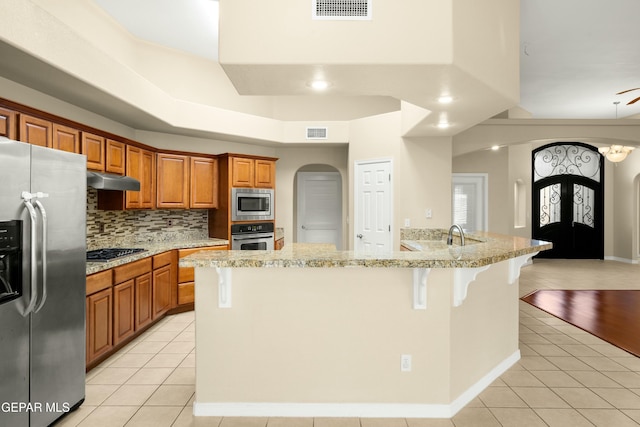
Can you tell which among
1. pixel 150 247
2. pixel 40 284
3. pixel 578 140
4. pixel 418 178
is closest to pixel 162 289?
pixel 150 247

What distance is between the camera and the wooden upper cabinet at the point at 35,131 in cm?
273

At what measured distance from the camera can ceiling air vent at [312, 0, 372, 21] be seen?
2309mm

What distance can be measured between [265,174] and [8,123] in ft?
10.7

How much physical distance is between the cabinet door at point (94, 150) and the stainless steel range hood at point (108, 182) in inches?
3.3

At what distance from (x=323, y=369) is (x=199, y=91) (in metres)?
4.20

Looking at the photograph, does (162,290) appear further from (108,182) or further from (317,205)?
(317,205)

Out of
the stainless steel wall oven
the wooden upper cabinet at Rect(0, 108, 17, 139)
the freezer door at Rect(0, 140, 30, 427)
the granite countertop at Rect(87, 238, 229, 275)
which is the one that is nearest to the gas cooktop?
the granite countertop at Rect(87, 238, 229, 275)

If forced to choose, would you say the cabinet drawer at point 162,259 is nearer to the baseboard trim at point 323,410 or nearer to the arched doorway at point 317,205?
the baseboard trim at point 323,410

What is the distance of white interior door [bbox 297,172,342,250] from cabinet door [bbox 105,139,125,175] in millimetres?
3689

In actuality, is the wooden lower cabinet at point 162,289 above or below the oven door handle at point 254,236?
below

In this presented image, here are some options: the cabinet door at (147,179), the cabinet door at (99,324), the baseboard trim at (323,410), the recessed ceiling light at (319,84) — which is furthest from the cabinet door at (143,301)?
the recessed ceiling light at (319,84)

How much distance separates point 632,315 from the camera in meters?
4.79

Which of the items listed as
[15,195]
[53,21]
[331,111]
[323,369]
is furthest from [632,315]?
[53,21]

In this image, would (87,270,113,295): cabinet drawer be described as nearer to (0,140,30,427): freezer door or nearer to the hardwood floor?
(0,140,30,427): freezer door
